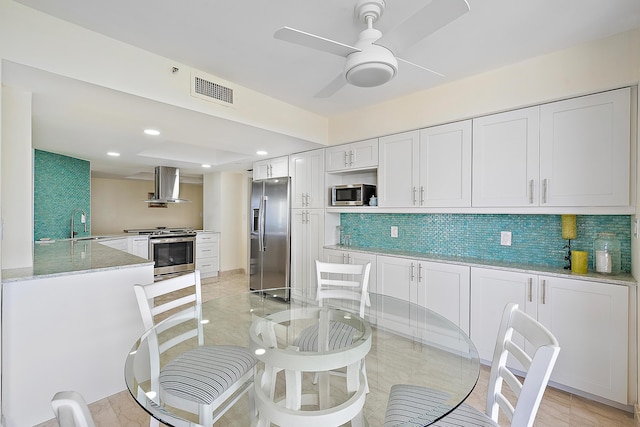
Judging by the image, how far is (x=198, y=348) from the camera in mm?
1729

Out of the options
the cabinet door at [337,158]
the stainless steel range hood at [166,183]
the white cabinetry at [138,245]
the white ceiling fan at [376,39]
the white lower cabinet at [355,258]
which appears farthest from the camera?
the stainless steel range hood at [166,183]

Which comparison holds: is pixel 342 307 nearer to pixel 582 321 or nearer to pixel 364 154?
pixel 582 321

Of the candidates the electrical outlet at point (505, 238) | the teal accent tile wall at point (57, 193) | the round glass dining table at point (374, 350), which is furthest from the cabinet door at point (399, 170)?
the teal accent tile wall at point (57, 193)

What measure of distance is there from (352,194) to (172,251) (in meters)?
3.91

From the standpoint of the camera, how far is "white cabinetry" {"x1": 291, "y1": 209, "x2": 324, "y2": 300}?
Result: 3982 mm

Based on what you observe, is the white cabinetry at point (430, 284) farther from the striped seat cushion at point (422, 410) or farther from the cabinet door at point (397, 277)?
the striped seat cushion at point (422, 410)

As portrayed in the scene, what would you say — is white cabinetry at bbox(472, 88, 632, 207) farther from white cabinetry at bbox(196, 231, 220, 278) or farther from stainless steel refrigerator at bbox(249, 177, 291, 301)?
white cabinetry at bbox(196, 231, 220, 278)

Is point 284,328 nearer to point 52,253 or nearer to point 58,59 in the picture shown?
point 58,59

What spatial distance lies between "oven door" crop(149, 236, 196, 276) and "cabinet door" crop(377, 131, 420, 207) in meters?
4.14

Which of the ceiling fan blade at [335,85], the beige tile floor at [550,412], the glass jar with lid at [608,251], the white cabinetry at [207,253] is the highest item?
the ceiling fan blade at [335,85]

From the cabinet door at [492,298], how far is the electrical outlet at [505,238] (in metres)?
0.44

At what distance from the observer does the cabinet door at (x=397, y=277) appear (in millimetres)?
2969

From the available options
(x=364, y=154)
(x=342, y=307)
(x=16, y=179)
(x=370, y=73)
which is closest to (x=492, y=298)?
(x=342, y=307)

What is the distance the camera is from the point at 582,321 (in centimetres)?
212
